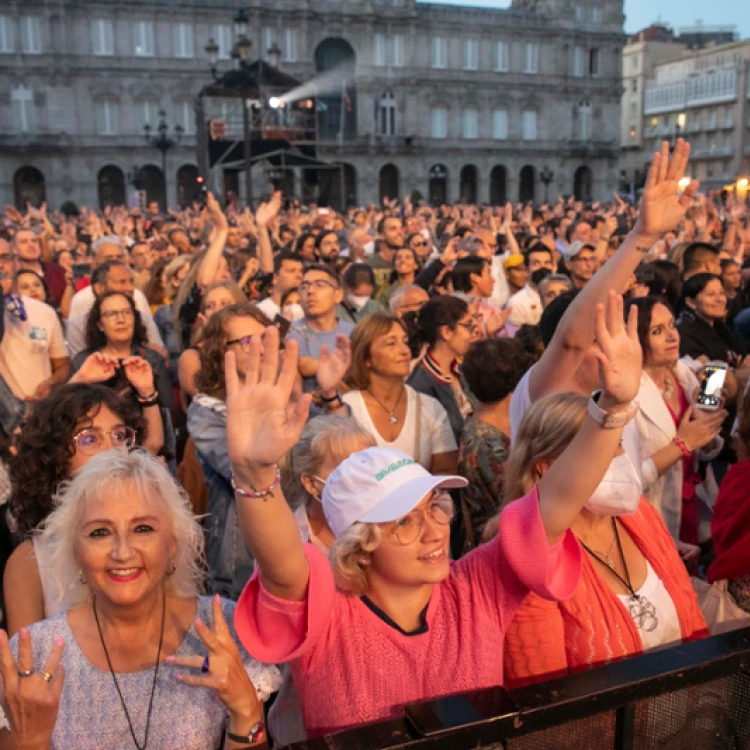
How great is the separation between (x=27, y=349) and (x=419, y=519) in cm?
376

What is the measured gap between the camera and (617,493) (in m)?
2.18

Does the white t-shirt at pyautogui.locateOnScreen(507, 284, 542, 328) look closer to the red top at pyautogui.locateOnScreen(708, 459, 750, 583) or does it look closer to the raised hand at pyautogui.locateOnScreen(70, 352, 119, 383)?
the raised hand at pyautogui.locateOnScreen(70, 352, 119, 383)

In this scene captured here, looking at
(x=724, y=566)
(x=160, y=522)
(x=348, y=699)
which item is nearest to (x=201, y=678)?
(x=348, y=699)

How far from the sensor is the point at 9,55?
41.0 m

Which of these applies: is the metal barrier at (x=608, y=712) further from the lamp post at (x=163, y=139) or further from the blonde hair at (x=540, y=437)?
the lamp post at (x=163, y=139)

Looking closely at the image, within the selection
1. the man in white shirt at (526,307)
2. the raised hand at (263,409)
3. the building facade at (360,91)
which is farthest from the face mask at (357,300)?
the building facade at (360,91)

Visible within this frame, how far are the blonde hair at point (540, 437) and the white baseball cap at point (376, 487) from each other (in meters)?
0.31

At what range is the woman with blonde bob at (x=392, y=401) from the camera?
3.71 meters

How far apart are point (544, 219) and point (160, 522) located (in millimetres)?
15356

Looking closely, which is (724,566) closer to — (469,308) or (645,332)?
(645,332)

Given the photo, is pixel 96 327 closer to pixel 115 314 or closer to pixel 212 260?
pixel 115 314

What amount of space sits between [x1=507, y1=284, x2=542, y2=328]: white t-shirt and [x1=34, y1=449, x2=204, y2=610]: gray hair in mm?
4473

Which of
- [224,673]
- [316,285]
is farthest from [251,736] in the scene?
[316,285]

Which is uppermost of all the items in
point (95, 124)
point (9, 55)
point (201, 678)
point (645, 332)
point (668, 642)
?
point (9, 55)
